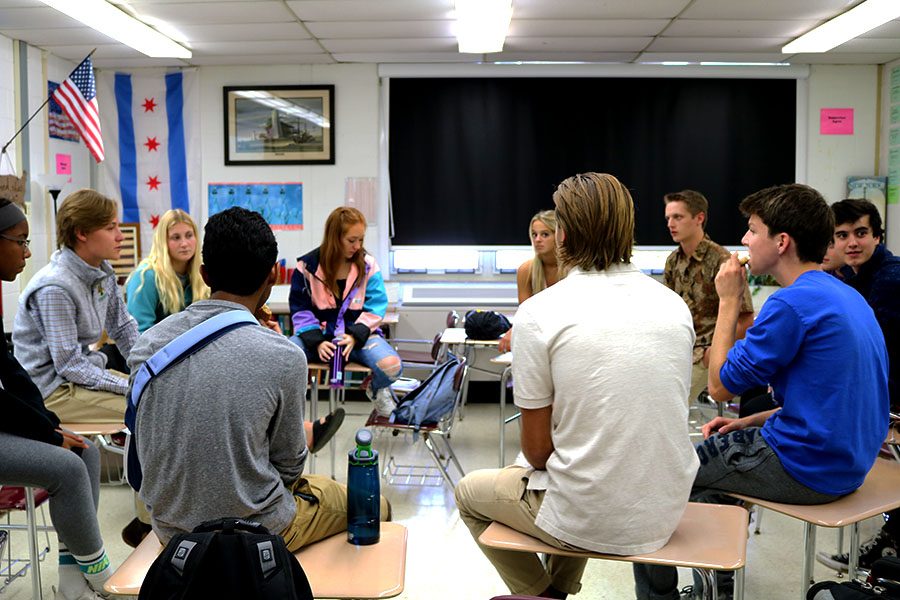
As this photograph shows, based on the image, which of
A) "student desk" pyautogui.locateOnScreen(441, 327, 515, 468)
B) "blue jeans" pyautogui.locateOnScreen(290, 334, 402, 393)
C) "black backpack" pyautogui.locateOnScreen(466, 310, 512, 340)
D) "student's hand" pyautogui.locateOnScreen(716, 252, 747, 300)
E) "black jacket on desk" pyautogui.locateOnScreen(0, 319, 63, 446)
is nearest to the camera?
"black jacket on desk" pyautogui.locateOnScreen(0, 319, 63, 446)

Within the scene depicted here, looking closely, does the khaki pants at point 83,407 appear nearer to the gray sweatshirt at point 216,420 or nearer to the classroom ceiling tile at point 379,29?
the gray sweatshirt at point 216,420

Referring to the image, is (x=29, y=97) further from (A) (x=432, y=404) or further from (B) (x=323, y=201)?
(A) (x=432, y=404)

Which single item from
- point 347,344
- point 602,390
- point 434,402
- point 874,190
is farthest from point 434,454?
point 874,190

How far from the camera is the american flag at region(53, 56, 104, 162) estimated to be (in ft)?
18.4

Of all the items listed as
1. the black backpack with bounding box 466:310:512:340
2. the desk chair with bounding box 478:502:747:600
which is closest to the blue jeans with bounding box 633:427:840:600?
the desk chair with bounding box 478:502:747:600

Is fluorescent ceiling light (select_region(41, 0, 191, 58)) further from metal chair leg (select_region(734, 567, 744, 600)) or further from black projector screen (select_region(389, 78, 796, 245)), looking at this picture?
metal chair leg (select_region(734, 567, 744, 600))

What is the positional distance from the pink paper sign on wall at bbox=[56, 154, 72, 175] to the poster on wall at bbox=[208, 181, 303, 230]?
1087 mm

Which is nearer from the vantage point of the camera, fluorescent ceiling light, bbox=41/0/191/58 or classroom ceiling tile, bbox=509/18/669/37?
fluorescent ceiling light, bbox=41/0/191/58

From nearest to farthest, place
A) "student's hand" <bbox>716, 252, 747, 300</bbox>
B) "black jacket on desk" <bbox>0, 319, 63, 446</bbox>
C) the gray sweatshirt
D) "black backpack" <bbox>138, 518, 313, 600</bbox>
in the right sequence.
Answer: "black backpack" <bbox>138, 518, 313, 600</bbox> < the gray sweatshirt < "black jacket on desk" <bbox>0, 319, 63, 446</bbox> < "student's hand" <bbox>716, 252, 747, 300</bbox>

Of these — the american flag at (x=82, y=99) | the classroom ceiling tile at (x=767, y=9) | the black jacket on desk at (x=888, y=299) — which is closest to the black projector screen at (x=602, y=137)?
the classroom ceiling tile at (x=767, y=9)

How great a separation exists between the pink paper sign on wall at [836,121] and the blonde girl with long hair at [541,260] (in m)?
3.16

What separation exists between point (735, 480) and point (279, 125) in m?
5.33

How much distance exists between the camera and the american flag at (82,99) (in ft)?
18.4

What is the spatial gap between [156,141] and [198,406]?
568cm
